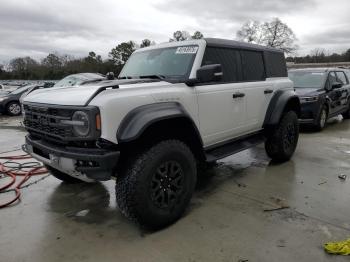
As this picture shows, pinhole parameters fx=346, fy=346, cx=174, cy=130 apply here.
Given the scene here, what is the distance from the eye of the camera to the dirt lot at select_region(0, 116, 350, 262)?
3100 mm

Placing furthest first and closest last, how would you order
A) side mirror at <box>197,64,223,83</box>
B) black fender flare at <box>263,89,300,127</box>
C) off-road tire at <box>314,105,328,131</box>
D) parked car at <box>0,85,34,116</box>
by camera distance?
1. parked car at <box>0,85,34,116</box>
2. off-road tire at <box>314,105,328,131</box>
3. black fender flare at <box>263,89,300,127</box>
4. side mirror at <box>197,64,223,83</box>

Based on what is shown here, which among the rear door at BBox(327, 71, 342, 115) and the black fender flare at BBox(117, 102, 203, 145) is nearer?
the black fender flare at BBox(117, 102, 203, 145)

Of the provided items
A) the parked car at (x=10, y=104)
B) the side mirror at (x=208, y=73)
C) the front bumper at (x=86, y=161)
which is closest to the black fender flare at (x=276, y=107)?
the side mirror at (x=208, y=73)

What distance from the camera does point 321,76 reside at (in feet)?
30.7

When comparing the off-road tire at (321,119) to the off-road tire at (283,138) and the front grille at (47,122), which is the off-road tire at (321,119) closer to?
the off-road tire at (283,138)

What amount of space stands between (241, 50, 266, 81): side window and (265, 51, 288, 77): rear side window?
0.57 feet

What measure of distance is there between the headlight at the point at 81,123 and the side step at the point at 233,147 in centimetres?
157

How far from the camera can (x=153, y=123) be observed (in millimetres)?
3268

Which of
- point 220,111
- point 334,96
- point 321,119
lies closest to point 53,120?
point 220,111

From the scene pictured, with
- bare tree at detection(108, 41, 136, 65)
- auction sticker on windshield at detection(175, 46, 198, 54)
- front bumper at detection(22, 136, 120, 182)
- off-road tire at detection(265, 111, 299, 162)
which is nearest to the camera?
front bumper at detection(22, 136, 120, 182)

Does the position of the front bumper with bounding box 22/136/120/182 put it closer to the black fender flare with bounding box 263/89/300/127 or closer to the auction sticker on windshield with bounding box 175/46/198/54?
the auction sticker on windshield with bounding box 175/46/198/54

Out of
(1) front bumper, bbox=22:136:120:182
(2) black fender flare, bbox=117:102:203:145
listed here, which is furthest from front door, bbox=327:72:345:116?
(1) front bumper, bbox=22:136:120:182

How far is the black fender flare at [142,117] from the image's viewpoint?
3066mm

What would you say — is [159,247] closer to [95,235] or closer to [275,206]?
[95,235]
